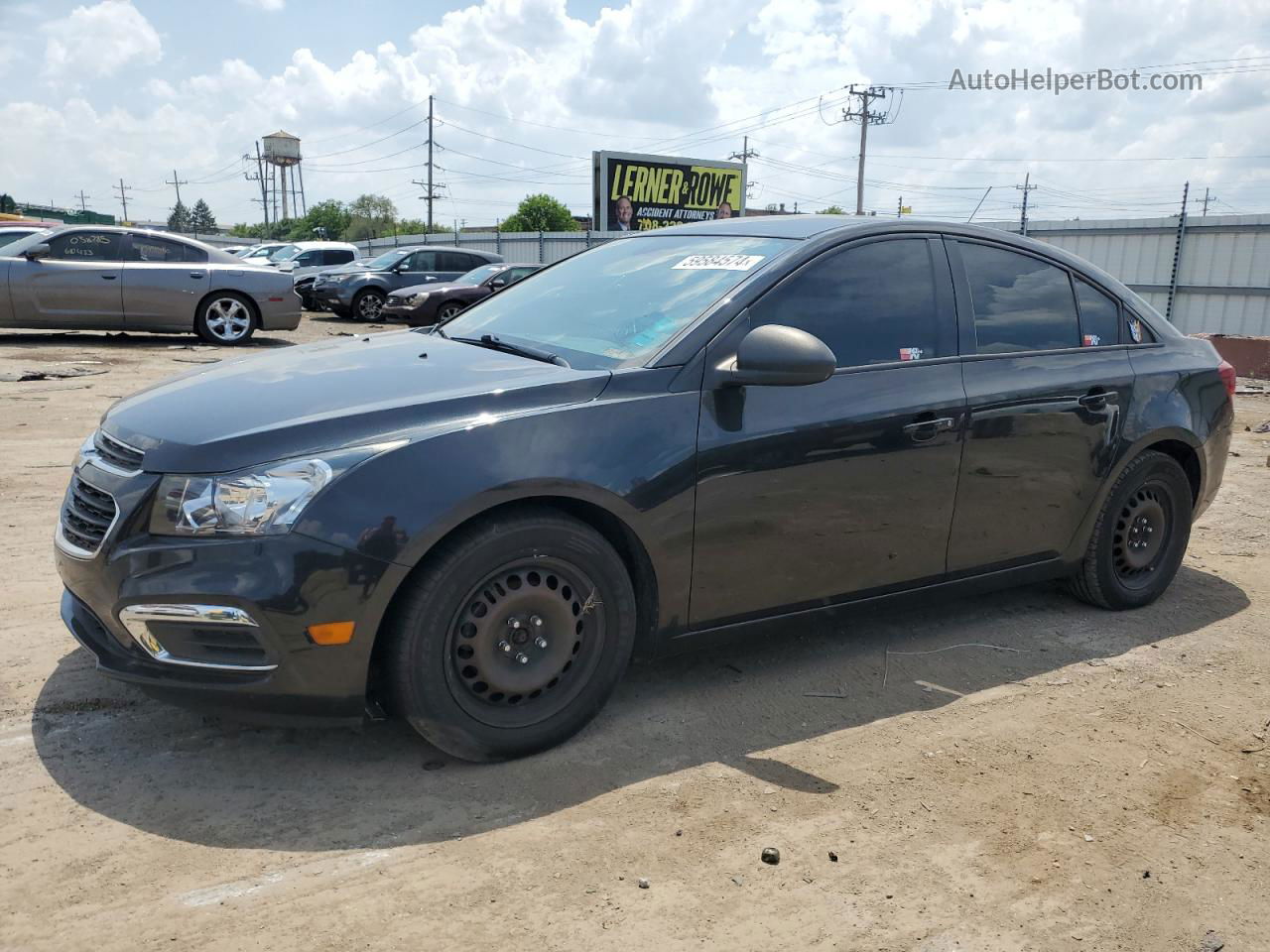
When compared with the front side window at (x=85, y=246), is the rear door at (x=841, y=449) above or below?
below

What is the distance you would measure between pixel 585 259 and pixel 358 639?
87.4 inches

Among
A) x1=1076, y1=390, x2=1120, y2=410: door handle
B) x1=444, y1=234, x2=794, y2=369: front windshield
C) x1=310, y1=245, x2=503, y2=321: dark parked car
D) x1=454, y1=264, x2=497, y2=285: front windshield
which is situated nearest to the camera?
x1=444, y1=234, x2=794, y2=369: front windshield

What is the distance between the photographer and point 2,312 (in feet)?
41.6

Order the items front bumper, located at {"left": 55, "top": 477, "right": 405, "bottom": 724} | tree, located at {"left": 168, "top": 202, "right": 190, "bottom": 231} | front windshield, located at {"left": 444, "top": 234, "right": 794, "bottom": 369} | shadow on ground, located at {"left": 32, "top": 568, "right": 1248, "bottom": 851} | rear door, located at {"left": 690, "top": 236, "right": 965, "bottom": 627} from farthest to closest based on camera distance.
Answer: tree, located at {"left": 168, "top": 202, "right": 190, "bottom": 231}
front windshield, located at {"left": 444, "top": 234, "right": 794, "bottom": 369}
rear door, located at {"left": 690, "top": 236, "right": 965, "bottom": 627}
shadow on ground, located at {"left": 32, "top": 568, "right": 1248, "bottom": 851}
front bumper, located at {"left": 55, "top": 477, "right": 405, "bottom": 724}

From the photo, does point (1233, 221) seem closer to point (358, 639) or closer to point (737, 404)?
point (737, 404)

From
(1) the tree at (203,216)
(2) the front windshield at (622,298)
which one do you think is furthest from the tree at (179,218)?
(2) the front windshield at (622,298)

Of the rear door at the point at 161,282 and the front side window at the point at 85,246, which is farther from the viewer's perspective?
the rear door at the point at 161,282

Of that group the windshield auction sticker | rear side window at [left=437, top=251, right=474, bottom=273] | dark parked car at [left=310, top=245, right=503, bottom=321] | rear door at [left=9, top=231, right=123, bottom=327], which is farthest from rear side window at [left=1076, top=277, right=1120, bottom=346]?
rear side window at [left=437, top=251, right=474, bottom=273]

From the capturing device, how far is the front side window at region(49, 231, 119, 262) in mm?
12773

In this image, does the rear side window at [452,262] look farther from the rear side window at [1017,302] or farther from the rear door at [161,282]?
the rear side window at [1017,302]

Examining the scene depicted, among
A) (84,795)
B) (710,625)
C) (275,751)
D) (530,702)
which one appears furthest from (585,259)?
(84,795)

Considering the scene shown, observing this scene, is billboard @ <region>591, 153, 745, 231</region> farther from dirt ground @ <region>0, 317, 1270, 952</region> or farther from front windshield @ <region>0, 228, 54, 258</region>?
dirt ground @ <region>0, 317, 1270, 952</region>

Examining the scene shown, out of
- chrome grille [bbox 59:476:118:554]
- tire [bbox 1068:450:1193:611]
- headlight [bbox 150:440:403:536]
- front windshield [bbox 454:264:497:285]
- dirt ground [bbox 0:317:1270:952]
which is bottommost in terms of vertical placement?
dirt ground [bbox 0:317:1270:952]

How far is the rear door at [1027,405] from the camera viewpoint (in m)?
4.08
